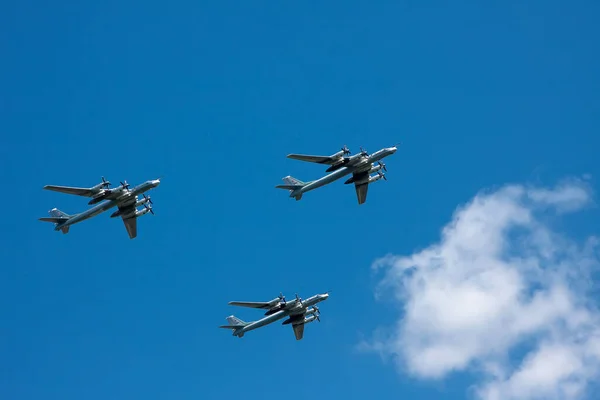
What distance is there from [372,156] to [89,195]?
38.7 meters

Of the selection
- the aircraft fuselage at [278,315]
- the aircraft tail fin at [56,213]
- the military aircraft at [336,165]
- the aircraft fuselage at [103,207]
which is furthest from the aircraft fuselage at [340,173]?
the aircraft tail fin at [56,213]

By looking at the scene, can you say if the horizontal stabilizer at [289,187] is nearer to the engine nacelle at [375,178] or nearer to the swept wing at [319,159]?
the swept wing at [319,159]

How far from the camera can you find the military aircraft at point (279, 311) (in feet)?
464

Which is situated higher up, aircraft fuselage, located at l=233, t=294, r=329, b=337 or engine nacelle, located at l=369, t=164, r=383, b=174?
engine nacelle, located at l=369, t=164, r=383, b=174

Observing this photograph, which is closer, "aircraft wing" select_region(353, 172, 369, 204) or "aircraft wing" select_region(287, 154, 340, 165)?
"aircraft wing" select_region(287, 154, 340, 165)

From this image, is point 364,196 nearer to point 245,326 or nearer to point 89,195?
point 245,326

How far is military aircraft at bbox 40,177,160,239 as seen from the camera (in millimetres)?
136087

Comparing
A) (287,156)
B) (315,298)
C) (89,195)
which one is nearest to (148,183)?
(89,195)

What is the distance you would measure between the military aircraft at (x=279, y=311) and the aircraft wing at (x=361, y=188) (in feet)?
52.1

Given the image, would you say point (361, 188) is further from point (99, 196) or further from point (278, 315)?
point (99, 196)

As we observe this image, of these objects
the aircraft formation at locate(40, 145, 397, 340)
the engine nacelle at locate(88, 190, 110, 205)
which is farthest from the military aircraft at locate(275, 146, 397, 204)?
the engine nacelle at locate(88, 190, 110, 205)

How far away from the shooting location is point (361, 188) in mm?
146375

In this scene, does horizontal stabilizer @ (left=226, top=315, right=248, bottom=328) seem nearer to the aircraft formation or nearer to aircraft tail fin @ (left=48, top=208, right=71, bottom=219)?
the aircraft formation

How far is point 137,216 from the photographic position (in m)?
145
